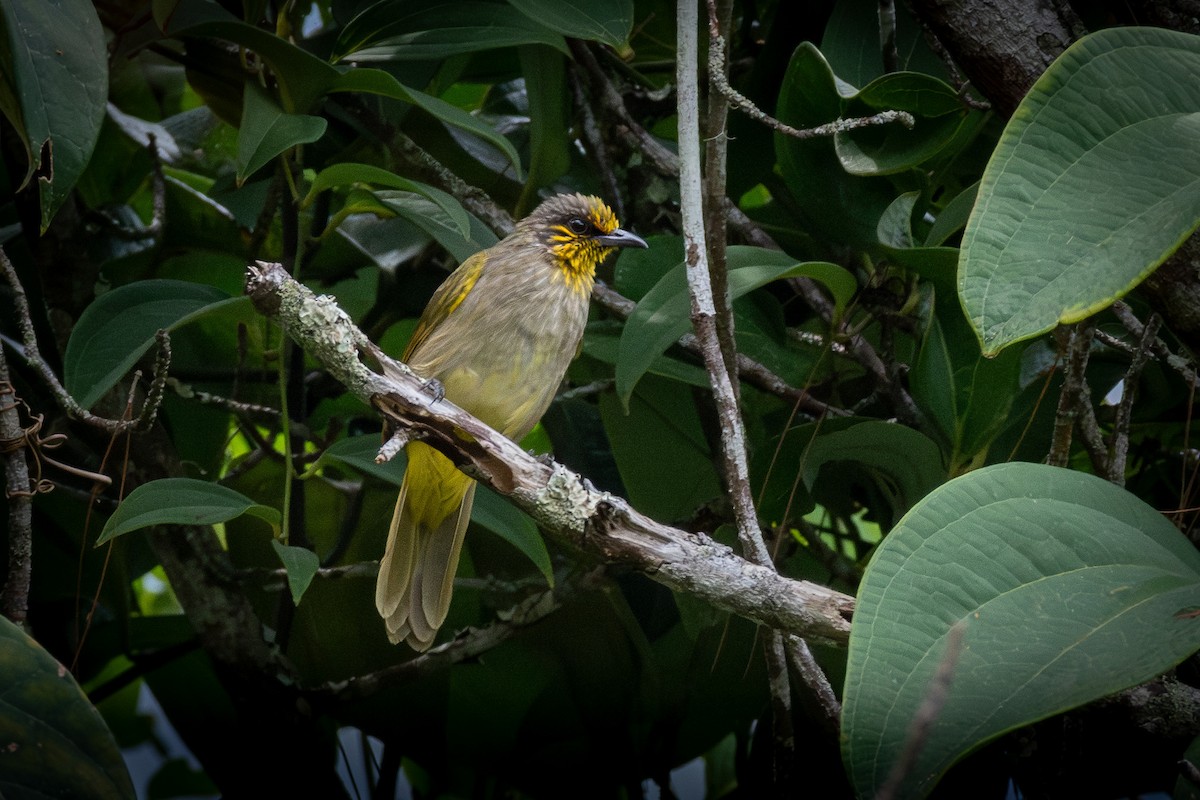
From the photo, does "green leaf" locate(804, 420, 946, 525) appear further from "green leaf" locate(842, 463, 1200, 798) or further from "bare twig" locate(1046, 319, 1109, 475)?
"green leaf" locate(842, 463, 1200, 798)

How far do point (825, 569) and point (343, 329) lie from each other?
50.8 inches

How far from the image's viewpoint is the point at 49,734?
150 centimetres

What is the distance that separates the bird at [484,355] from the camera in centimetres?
234

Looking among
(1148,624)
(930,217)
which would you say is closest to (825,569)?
(930,217)

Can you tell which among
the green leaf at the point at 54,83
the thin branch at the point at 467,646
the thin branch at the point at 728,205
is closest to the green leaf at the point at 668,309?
the thin branch at the point at 728,205

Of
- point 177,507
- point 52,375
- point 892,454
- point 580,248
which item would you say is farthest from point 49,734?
point 580,248

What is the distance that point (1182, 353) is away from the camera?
2.35 meters

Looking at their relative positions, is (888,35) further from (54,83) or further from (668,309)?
(54,83)

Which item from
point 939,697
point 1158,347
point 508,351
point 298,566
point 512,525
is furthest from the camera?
point 508,351

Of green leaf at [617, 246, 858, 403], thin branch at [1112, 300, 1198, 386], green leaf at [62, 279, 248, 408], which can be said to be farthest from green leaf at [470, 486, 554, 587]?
thin branch at [1112, 300, 1198, 386]

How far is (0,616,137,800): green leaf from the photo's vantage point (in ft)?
4.89

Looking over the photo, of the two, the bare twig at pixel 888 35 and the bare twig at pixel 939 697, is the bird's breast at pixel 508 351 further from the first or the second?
the bare twig at pixel 939 697

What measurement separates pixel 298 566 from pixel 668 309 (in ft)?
2.45

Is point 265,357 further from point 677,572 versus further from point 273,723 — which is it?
point 677,572
